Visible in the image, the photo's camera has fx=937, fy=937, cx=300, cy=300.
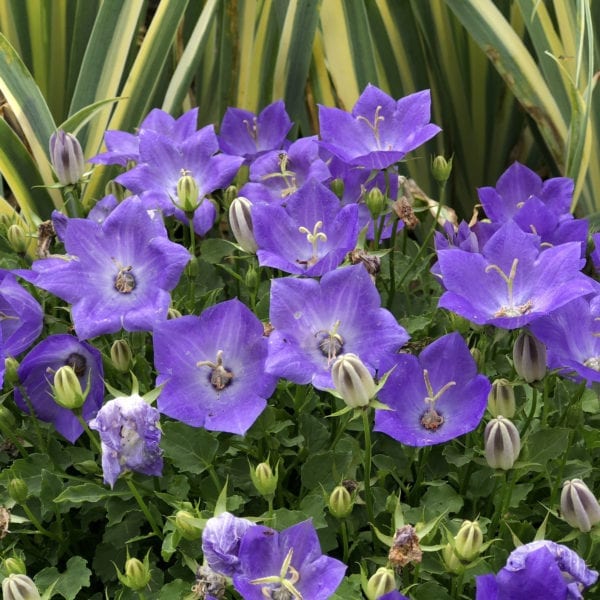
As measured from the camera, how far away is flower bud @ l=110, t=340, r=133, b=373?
109 centimetres

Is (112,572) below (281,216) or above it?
below

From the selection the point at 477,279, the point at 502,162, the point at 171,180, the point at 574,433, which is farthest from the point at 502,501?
the point at 502,162

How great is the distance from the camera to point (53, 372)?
115cm

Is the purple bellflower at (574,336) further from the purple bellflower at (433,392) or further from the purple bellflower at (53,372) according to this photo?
the purple bellflower at (53,372)

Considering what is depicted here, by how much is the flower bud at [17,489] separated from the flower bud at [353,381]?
1.27 feet

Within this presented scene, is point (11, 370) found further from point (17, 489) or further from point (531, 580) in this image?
point (531, 580)

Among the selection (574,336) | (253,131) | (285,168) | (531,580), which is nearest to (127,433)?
(531,580)

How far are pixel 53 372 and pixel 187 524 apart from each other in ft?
1.06

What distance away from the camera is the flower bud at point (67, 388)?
978 mm

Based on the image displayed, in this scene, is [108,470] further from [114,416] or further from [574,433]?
[574,433]

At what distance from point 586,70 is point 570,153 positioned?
29 centimetres

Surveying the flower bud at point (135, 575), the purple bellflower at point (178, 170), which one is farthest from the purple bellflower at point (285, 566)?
the purple bellflower at point (178, 170)

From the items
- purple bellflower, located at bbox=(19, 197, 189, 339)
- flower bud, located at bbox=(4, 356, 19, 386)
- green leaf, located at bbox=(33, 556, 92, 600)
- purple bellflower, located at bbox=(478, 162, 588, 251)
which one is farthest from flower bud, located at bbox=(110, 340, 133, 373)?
purple bellflower, located at bbox=(478, 162, 588, 251)

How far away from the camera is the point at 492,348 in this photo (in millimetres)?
1281
